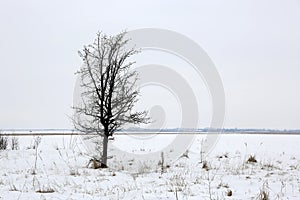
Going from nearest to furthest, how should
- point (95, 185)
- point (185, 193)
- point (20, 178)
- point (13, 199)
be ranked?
1. point (13, 199)
2. point (185, 193)
3. point (95, 185)
4. point (20, 178)

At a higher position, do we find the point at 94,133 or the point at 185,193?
the point at 94,133

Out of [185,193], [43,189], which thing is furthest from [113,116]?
[185,193]

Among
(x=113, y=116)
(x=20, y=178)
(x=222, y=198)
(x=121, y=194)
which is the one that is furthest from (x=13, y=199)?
(x=113, y=116)

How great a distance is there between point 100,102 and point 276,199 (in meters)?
8.29

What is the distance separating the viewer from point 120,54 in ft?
38.4

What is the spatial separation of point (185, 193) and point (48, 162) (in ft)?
27.3

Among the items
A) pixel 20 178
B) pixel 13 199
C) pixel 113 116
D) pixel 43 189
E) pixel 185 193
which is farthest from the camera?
pixel 113 116

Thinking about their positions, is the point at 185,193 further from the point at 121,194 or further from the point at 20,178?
the point at 20,178

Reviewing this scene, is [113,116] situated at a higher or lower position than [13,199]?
higher

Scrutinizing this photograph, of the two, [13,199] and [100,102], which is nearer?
[13,199]

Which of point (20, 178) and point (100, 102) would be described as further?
point (100, 102)

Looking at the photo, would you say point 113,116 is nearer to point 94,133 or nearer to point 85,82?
point 94,133

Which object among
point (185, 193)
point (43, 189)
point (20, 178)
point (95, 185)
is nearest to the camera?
point (185, 193)

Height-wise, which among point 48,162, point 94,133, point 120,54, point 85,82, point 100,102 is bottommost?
point 48,162
